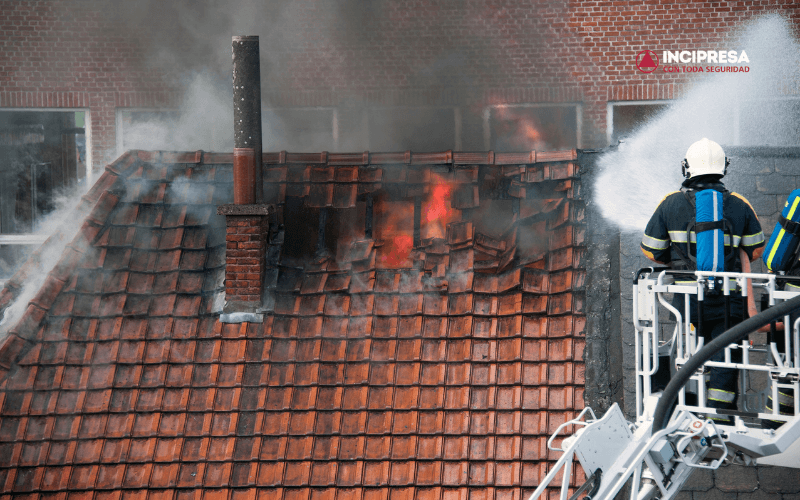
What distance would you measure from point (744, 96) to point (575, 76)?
92.1 inches

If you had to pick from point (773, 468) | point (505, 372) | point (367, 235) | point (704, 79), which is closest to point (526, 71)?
point (704, 79)

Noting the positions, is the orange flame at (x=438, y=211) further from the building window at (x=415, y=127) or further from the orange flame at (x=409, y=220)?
the building window at (x=415, y=127)

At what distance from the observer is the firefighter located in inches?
141

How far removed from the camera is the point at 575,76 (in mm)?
11023

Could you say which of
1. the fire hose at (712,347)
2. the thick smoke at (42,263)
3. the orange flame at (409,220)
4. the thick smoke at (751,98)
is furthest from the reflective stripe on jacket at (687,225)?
the thick smoke at (751,98)

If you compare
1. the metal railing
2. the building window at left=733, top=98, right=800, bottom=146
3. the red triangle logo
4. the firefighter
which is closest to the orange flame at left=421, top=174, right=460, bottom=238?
the firefighter

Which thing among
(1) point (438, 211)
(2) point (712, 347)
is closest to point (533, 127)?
(1) point (438, 211)

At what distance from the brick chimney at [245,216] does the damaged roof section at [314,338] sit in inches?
5.6

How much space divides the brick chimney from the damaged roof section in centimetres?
14

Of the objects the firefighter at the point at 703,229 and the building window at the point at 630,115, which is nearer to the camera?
the firefighter at the point at 703,229

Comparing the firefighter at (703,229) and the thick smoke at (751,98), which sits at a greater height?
the thick smoke at (751,98)

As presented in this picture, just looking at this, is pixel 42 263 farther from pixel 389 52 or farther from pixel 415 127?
pixel 389 52

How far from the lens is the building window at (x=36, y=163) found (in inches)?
459

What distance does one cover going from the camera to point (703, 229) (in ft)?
11.9
